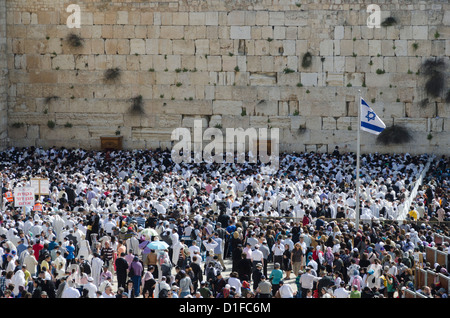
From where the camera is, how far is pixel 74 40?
1226 inches

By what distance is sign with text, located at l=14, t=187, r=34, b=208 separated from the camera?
21.0 m

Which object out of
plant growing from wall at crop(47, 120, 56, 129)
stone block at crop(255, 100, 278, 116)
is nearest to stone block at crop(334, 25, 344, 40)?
stone block at crop(255, 100, 278, 116)

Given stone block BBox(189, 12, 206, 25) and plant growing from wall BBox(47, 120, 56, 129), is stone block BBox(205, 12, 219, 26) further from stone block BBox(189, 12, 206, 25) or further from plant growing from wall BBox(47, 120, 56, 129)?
plant growing from wall BBox(47, 120, 56, 129)

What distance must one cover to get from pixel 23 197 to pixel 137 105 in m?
10.6

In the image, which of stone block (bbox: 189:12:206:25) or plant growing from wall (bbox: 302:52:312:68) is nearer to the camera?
plant growing from wall (bbox: 302:52:312:68)

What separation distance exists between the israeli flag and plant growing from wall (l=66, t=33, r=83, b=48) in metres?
13.1

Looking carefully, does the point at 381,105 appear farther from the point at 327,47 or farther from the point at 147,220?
the point at 147,220

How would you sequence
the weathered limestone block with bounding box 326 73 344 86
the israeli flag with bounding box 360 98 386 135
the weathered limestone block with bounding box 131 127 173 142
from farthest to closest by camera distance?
the weathered limestone block with bounding box 131 127 173 142, the weathered limestone block with bounding box 326 73 344 86, the israeli flag with bounding box 360 98 386 135

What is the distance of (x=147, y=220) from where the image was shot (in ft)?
66.6

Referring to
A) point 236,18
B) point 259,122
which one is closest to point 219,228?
point 259,122

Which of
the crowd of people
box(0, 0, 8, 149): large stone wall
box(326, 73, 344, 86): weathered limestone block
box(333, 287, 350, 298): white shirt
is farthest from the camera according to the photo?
box(0, 0, 8, 149): large stone wall

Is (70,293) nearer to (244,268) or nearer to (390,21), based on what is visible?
(244,268)

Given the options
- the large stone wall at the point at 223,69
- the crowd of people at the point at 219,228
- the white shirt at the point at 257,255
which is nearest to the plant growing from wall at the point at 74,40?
the large stone wall at the point at 223,69

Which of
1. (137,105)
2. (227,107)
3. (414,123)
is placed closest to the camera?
(414,123)
